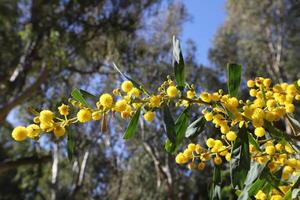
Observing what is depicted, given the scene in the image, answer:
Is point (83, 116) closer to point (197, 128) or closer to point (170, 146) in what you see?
point (170, 146)

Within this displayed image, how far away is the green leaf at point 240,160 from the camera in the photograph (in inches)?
42.2

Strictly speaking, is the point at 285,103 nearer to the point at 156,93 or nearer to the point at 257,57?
the point at 156,93

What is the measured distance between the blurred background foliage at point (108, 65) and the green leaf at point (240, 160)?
479 centimetres

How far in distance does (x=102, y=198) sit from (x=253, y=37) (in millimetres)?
9155

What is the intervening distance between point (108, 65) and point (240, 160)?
10320mm

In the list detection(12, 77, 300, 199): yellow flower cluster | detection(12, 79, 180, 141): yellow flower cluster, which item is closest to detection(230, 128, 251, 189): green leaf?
detection(12, 77, 300, 199): yellow flower cluster

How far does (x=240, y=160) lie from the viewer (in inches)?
42.3

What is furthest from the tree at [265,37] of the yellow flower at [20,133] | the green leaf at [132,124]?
the yellow flower at [20,133]

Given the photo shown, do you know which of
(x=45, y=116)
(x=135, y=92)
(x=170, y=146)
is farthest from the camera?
(x=170, y=146)

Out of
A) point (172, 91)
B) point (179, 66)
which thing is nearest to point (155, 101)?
point (172, 91)

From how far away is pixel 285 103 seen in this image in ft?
3.73

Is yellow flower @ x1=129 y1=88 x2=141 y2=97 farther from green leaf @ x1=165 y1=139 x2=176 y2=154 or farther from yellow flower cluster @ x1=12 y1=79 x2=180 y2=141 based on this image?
green leaf @ x1=165 y1=139 x2=176 y2=154

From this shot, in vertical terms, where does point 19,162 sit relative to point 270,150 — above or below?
above

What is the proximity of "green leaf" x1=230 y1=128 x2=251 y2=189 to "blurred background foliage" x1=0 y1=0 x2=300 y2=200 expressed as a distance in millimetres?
4787
